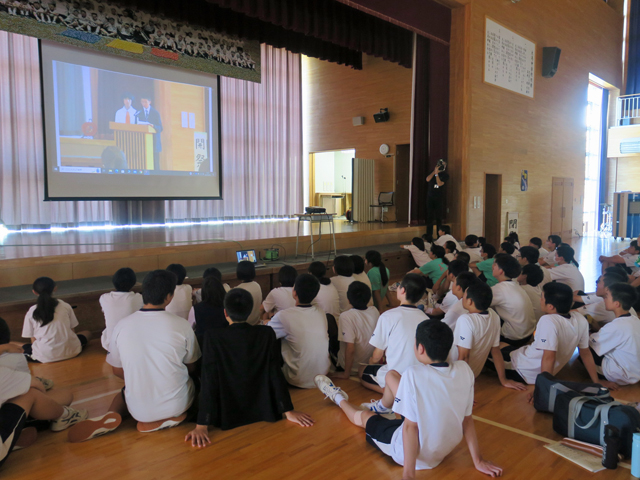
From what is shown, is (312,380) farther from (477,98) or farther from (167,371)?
(477,98)

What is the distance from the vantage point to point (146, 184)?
7.68m

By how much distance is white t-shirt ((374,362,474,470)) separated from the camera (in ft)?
6.48

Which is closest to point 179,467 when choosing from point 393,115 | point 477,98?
point 477,98

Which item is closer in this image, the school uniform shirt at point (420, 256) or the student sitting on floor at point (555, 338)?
the student sitting on floor at point (555, 338)

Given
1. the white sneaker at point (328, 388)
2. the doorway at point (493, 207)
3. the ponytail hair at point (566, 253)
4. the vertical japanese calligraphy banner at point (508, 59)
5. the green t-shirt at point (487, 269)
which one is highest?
the vertical japanese calligraphy banner at point (508, 59)

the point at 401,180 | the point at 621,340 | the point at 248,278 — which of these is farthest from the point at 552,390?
the point at 401,180

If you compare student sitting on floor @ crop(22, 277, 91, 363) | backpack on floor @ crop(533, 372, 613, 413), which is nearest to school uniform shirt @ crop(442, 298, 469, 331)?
backpack on floor @ crop(533, 372, 613, 413)

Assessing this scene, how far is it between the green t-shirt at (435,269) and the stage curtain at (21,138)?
618cm

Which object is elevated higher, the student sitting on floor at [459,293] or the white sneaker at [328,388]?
the student sitting on floor at [459,293]

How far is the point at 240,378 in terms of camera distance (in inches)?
99.3

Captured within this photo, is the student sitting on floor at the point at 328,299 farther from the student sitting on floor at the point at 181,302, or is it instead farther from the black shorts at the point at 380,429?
the black shorts at the point at 380,429

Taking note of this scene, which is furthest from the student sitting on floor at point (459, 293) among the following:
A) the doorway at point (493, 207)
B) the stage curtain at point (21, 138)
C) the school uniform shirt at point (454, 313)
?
the doorway at point (493, 207)

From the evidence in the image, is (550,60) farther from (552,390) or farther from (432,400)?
(432,400)

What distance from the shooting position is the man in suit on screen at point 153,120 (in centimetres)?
760
